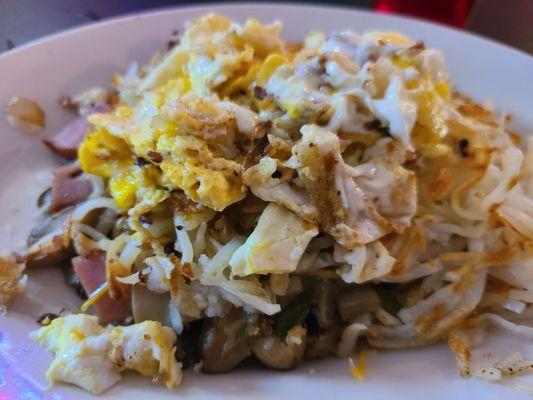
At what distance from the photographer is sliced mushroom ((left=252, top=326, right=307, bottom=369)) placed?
1747 millimetres

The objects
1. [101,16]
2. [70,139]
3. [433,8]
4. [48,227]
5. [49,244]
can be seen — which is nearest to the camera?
[49,244]

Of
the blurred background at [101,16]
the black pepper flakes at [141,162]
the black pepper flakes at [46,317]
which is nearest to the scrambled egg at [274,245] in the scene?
the black pepper flakes at [141,162]

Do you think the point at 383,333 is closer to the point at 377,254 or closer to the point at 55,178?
the point at 377,254

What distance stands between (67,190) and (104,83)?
78 centimetres

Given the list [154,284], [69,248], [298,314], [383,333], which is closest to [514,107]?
[383,333]

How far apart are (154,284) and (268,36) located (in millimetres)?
1091

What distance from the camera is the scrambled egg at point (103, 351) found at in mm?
1530

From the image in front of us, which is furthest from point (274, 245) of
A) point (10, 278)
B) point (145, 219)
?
point (10, 278)

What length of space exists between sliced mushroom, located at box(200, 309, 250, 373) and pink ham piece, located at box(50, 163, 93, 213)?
0.72 m

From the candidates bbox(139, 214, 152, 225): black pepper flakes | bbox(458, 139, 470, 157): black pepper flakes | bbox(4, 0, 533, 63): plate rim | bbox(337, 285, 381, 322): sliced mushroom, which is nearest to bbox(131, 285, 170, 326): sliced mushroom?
bbox(139, 214, 152, 225): black pepper flakes

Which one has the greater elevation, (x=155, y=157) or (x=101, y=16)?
(x=155, y=157)

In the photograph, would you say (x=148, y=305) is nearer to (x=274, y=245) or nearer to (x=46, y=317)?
(x=46, y=317)

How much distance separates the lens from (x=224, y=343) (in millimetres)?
1755

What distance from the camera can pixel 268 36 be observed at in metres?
2.26
